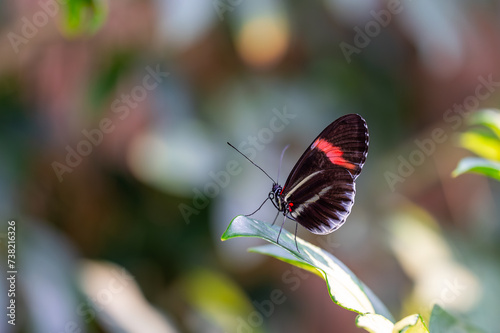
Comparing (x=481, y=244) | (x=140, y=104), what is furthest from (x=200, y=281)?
(x=481, y=244)

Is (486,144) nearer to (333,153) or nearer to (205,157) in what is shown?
(333,153)

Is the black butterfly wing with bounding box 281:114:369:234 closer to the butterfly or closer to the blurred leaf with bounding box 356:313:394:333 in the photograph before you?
the butterfly

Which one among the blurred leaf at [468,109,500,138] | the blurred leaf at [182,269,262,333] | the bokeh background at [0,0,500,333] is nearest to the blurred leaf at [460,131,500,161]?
the blurred leaf at [468,109,500,138]

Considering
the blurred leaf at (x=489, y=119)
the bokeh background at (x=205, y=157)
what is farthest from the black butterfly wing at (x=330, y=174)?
the bokeh background at (x=205, y=157)

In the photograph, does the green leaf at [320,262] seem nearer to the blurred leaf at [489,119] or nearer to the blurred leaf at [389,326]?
the blurred leaf at [389,326]

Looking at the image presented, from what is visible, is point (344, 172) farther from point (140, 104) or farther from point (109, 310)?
point (140, 104)
